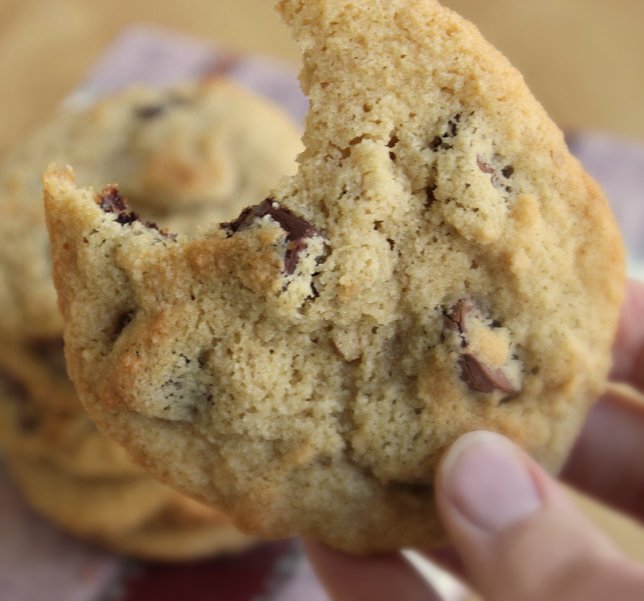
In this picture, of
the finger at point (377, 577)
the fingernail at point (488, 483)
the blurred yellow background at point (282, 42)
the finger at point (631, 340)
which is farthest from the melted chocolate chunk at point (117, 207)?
the blurred yellow background at point (282, 42)

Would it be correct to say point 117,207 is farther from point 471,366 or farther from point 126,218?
point 471,366

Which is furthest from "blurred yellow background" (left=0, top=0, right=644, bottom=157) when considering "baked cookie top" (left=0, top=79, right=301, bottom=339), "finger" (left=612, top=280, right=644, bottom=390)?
"finger" (left=612, top=280, right=644, bottom=390)

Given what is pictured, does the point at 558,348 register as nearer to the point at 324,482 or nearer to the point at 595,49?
the point at 324,482

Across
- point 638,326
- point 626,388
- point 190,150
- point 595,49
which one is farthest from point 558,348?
point 595,49

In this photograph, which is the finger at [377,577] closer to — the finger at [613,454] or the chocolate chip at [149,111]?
the finger at [613,454]

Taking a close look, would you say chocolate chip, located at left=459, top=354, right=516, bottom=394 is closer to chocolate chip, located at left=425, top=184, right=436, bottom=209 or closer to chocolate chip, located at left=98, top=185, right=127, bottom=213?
chocolate chip, located at left=425, top=184, right=436, bottom=209

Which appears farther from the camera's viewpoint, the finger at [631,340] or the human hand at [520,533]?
the finger at [631,340]
